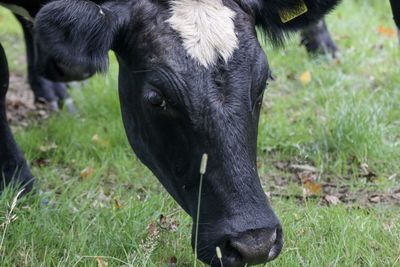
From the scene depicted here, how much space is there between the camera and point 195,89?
3.21 metres

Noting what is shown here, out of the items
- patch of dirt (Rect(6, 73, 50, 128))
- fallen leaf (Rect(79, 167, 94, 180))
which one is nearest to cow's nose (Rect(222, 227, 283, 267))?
fallen leaf (Rect(79, 167, 94, 180))

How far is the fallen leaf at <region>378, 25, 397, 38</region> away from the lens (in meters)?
8.10

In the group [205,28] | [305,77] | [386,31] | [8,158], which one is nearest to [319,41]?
[305,77]

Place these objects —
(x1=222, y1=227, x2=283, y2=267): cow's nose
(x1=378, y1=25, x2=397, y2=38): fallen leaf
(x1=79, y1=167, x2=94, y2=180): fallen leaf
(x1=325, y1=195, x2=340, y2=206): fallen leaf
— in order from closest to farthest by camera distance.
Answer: (x1=222, y1=227, x2=283, y2=267): cow's nose, (x1=325, y1=195, x2=340, y2=206): fallen leaf, (x1=79, y1=167, x2=94, y2=180): fallen leaf, (x1=378, y1=25, x2=397, y2=38): fallen leaf

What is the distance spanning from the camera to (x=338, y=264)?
3.58 meters

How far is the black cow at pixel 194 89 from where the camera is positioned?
3121 millimetres

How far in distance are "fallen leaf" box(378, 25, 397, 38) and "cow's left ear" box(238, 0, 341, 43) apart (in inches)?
168

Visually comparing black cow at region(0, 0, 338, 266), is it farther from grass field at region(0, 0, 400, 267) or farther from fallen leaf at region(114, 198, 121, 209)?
fallen leaf at region(114, 198, 121, 209)

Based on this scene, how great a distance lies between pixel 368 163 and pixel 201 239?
2276 mm

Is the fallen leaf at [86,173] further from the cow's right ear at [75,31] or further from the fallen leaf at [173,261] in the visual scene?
the cow's right ear at [75,31]

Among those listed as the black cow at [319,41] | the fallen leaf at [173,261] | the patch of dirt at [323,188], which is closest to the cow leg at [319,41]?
the black cow at [319,41]

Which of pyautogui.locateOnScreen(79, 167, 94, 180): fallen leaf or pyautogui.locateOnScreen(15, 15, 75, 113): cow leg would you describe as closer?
pyautogui.locateOnScreen(79, 167, 94, 180): fallen leaf

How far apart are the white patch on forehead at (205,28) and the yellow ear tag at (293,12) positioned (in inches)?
19.9

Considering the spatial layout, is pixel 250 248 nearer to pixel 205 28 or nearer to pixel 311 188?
pixel 205 28
